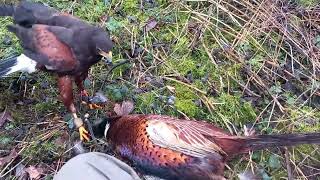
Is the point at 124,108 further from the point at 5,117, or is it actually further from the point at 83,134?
the point at 5,117

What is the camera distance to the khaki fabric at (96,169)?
304 centimetres

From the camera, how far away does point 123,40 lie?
4262mm

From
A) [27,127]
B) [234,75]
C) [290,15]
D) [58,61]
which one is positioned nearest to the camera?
[58,61]

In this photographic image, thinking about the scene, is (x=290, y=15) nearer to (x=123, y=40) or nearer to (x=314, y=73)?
(x=314, y=73)

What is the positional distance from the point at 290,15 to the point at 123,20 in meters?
1.42

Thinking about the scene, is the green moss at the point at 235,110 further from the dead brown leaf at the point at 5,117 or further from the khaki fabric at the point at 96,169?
the dead brown leaf at the point at 5,117

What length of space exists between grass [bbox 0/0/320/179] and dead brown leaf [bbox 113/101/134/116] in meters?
0.07

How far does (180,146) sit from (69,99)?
0.92 metres

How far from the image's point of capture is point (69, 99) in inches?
143

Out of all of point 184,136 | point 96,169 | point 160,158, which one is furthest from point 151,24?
point 96,169

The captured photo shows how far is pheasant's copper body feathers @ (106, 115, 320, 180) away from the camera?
10.5 feet

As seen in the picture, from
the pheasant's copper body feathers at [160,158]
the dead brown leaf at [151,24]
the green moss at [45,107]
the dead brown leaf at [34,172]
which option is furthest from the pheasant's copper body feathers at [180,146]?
the dead brown leaf at [151,24]

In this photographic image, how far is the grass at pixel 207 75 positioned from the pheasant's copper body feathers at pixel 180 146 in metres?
0.30

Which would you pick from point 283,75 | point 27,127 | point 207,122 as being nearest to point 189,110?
point 207,122
